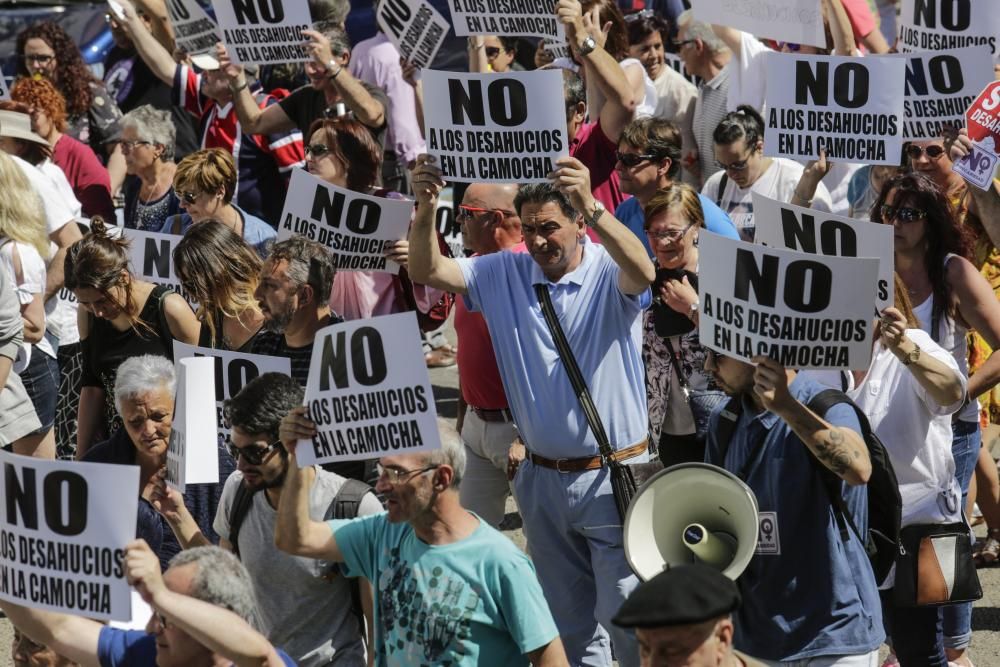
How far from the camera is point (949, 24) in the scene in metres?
7.89

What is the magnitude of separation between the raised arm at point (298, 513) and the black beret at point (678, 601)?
4.73 ft

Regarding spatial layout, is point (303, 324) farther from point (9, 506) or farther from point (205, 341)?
point (9, 506)

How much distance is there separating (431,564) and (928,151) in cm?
408

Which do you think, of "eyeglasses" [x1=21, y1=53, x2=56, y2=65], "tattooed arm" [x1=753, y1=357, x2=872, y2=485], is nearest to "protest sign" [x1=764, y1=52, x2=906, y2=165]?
"tattooed arm" [x1=753, y1=357, x2=872, y2=485]

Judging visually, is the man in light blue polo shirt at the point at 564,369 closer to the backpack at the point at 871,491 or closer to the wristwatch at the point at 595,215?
the wristwatch at the point at 595,215

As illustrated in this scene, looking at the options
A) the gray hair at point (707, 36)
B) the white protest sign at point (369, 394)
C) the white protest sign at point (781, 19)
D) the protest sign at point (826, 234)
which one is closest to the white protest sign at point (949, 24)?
the white protest sign at point (781, 19)

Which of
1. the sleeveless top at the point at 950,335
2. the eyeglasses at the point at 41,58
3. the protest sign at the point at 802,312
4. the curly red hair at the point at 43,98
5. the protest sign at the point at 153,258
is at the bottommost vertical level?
the sleeveless top at the point at 950,335

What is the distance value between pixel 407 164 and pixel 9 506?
610 centimetres

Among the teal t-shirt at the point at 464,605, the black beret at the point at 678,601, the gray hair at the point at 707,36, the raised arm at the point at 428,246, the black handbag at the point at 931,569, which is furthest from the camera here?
the gray hair at the point at 707,36

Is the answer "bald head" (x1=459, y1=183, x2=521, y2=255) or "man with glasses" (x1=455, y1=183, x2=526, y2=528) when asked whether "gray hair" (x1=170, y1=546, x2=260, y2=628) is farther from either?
"bald head" (x1=459, y1=183, x2=521, y2=255)

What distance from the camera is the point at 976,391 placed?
22.0 feet

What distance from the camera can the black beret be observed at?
3.46 meters

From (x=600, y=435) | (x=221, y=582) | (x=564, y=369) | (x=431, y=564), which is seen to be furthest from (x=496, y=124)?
(x=221, y=582)

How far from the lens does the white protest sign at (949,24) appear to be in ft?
25.5
